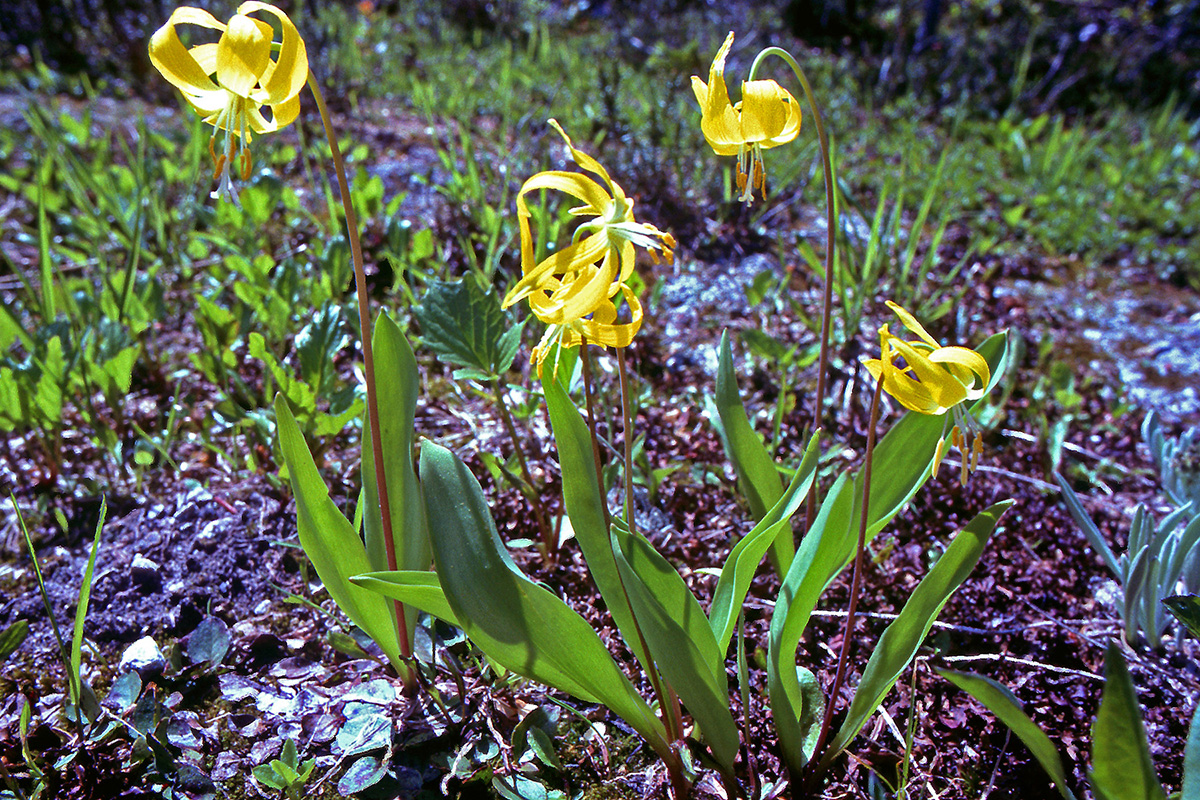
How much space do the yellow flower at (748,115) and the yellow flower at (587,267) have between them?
0.23m

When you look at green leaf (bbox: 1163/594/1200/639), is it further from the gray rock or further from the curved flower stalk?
the gray rock

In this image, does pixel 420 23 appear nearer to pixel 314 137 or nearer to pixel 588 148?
pixel 314 137

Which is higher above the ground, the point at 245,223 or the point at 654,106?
the point at 654,106

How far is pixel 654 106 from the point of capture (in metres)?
3.91

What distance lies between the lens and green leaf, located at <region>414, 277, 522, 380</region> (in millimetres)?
1706

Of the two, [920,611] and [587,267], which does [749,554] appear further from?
[587,267]

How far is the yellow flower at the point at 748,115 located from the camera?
3.75 feet

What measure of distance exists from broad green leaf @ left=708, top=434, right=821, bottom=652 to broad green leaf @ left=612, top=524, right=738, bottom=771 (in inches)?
2.6

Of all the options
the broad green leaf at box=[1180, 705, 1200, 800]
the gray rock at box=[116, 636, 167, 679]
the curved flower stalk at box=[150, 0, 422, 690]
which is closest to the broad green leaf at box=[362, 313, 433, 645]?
the curved flower stalk at box=[150, 0, 422, 690]

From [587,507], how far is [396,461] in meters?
0.41

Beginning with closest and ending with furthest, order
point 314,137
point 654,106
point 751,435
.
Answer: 1. point 751,435
2. point 654,106
3. point 314,137

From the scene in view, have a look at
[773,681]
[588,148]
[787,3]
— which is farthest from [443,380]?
[787,3]

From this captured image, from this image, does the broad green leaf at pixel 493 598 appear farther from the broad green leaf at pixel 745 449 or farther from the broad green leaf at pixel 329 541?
the broad green leaf at pixel 745 449

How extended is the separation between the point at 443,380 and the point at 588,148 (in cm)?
211
